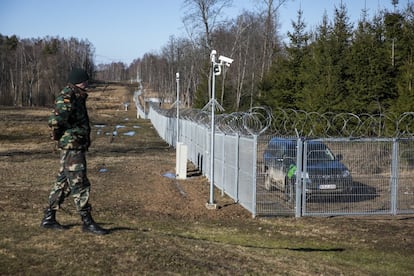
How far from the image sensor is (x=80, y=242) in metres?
6.12

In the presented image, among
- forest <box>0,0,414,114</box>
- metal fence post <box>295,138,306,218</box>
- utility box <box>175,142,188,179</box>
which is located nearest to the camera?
metal fence post <box>295,138,306,218</box>

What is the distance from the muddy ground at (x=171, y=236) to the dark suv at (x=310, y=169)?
2.25 ft

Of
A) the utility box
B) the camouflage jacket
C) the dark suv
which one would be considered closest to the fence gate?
the dark suv

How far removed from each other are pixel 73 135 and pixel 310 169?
239 inches

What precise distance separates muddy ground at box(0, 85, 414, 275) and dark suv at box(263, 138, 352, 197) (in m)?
0.69

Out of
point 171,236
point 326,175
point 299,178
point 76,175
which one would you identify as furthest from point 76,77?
point 326,175

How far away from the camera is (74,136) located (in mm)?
6355

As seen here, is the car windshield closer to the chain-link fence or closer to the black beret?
the chain-link fence

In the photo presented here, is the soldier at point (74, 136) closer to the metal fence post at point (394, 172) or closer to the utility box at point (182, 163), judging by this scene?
the metal fence post at point (394, 172)

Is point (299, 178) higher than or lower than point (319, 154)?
lower

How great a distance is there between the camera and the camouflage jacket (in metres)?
6.25

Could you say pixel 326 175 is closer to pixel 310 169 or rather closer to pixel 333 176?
pixel 333 176

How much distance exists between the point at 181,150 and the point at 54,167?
492 cm

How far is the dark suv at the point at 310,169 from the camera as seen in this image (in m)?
11.0
